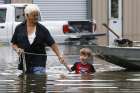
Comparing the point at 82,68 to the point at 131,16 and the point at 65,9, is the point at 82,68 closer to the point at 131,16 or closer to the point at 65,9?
the point at 131,16

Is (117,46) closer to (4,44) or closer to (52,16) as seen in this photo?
(4,44)

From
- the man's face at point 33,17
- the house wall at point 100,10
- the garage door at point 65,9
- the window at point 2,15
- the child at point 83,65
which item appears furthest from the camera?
the garage door at point 65,9

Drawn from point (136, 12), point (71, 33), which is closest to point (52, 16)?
point (136, 12)

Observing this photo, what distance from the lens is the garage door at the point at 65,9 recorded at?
102ft

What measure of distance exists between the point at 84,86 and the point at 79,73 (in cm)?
172

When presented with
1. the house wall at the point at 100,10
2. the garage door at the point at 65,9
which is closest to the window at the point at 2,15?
the garage door at the point at 65,9

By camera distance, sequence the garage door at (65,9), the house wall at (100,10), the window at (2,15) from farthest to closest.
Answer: the garage door at (65,9), the house wall at (100,10), the window at (2,15)


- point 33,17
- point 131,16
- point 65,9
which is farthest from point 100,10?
point 33,17

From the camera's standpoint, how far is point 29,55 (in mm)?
9578

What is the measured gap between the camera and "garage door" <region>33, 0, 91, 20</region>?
31.0 meters

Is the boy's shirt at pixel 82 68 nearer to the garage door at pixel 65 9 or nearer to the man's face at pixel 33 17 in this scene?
the man's face at pixel 33 17

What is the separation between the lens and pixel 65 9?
31344 mm

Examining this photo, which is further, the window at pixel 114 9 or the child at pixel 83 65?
the window at pixel 114 9

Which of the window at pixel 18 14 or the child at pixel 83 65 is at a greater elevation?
the window at pixel 18 14
